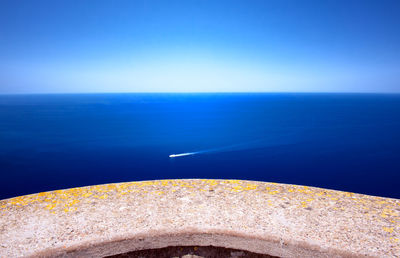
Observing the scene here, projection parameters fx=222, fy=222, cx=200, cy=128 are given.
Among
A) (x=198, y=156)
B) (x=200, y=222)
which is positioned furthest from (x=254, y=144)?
(x=200, y=222)

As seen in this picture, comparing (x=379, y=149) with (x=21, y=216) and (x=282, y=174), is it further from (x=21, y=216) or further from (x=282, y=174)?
(x=21, y=216)

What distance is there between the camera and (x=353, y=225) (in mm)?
4453

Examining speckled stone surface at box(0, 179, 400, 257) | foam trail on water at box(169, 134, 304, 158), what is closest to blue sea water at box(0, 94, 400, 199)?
foam trail on water at box(169, 134, 304, 158)

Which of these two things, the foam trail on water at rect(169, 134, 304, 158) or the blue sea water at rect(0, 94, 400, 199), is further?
the foam trail on water at rect(169, 134, 304, 158)

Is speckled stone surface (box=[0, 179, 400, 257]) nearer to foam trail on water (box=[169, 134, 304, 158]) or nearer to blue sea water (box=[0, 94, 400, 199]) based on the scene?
blue sea water (box=[0, 94, 400, 199])

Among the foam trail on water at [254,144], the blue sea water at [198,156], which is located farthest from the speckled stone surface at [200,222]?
the foam trail on water at [254,144]

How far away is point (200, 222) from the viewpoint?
14.8 ft

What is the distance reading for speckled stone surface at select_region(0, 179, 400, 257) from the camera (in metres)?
3.93

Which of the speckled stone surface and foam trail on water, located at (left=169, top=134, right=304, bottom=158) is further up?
the speckled stone surface

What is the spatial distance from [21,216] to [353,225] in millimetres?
6901

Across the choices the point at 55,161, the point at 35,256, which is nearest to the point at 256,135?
the point at 55,161

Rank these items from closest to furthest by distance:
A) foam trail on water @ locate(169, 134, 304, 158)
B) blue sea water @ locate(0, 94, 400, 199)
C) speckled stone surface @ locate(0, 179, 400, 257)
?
speckled stone surface @ locate(0, 179, 400, 257)
blue sea water @ locate(0, 94, 400, 199)
foam trail on water @ locate(169, 134, 304, 158)

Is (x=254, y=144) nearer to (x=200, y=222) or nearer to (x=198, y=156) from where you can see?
(x=198, y=156)

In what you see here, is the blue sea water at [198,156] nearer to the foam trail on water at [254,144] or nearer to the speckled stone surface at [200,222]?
the foam trail on water at [254,144]
